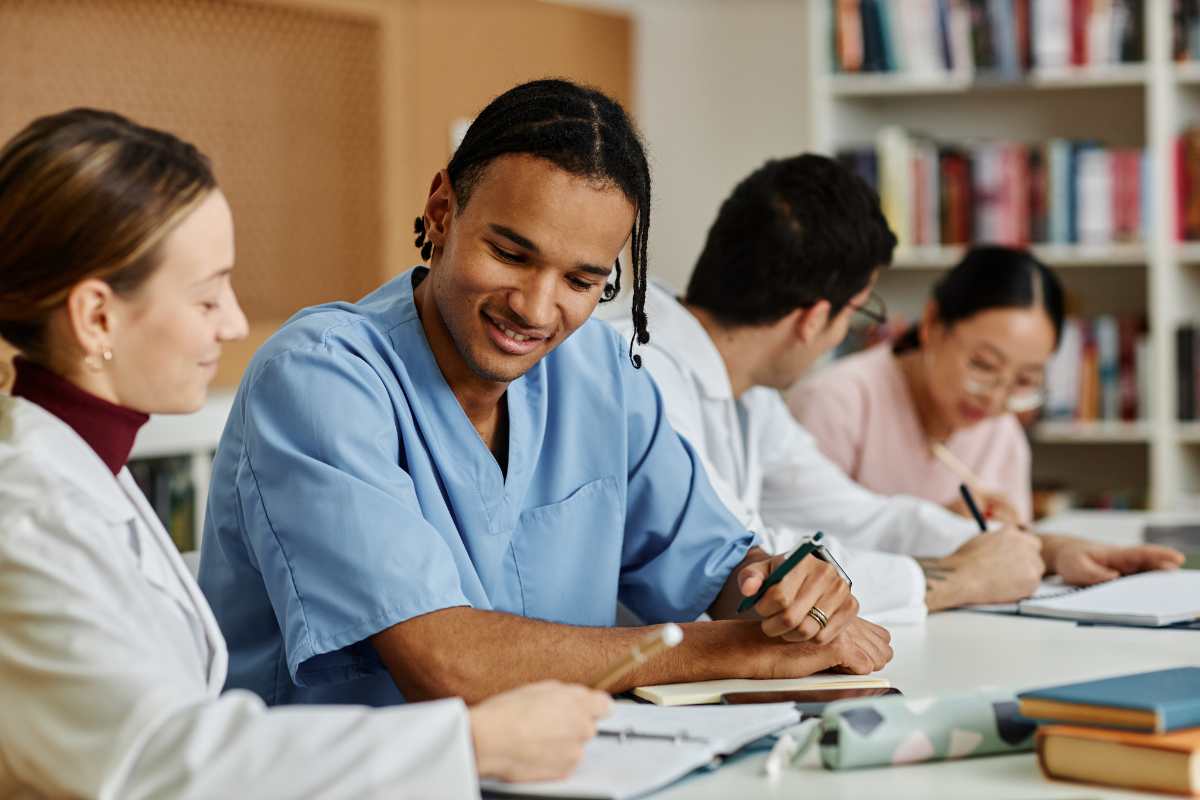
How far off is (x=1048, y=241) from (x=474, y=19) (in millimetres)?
1552

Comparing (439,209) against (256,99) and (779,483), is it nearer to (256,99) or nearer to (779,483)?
(779,483)

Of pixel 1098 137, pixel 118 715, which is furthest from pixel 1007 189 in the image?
pixel 118 715

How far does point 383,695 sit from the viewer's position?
1402mm

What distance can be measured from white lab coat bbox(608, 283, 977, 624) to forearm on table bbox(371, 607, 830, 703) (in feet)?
1.30

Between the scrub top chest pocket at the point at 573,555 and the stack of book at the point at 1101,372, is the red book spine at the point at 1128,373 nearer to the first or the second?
the stack of book at the point at 1101,372

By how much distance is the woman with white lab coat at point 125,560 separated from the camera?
Answer: 37.8 inches

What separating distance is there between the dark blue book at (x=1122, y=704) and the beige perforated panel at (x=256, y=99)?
2231mm

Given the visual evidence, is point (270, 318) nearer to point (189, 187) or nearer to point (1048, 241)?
point (1048, 241)

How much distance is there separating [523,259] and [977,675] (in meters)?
0.59

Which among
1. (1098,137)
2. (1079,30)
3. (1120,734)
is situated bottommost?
(1120,734)

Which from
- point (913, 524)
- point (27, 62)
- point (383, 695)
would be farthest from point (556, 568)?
point (27, 62)

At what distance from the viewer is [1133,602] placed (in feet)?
5.89

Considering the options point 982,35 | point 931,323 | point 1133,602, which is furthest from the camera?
point 982,35

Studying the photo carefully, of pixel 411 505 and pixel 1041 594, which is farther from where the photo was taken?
pixel 1041 594
